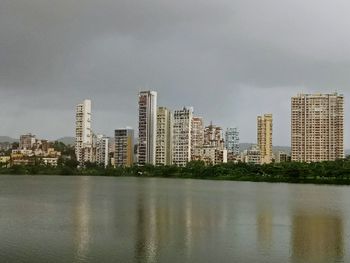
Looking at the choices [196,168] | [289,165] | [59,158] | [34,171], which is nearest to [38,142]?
[59,158]

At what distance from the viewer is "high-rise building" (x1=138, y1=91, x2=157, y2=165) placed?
270 feet

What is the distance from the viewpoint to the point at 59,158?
99.8m

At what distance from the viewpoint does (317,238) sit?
16547mm

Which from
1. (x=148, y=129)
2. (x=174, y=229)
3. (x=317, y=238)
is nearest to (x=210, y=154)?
(x=148, y=129)

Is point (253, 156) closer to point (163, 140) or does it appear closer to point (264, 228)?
point (163, 140)

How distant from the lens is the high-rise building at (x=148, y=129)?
270 ft

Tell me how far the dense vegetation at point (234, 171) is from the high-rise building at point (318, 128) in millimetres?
17646

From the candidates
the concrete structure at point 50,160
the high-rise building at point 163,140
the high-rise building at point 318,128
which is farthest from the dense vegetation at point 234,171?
the high-rise building at point 318,128

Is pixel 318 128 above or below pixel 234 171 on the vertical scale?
above

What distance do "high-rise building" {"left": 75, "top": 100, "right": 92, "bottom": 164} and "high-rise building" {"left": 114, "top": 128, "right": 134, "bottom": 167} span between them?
41.4ft

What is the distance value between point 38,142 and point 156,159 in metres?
50.1

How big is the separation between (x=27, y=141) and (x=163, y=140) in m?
55.2

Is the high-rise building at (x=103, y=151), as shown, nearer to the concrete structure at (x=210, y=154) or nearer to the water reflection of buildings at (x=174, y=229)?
the concrete structure at (x=210, y=154)

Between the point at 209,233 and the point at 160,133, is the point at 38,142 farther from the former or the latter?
the point at 209,233
